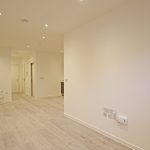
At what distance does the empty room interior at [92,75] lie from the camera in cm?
276

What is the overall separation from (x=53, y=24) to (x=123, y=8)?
195cm

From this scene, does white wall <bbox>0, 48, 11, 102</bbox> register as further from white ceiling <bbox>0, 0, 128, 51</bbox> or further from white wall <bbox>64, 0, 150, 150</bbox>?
white wall <bbox>64, 0, 150, 150</bbox>

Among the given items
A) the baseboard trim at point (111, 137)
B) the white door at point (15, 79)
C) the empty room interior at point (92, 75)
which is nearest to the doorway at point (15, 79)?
the white door at point (15, 79)

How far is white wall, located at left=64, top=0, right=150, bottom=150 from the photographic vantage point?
2676 millimetres

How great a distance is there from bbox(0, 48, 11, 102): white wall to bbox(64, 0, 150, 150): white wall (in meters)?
4.30

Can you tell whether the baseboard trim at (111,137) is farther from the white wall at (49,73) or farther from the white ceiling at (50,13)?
the white wall at (49,73)

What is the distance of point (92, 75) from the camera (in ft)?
12.8

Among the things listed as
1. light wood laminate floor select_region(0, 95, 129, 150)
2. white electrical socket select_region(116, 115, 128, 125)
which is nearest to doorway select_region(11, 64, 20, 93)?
light wood laminate floor select_region(0, 95, 129, 150)

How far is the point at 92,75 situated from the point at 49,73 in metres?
5.40

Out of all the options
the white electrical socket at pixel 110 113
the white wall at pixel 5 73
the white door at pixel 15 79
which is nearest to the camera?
the white electrical socket at pixel 110 113

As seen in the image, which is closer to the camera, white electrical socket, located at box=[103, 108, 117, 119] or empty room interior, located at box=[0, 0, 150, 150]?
empty room interior, located at box=[0, 0, 150, 150]

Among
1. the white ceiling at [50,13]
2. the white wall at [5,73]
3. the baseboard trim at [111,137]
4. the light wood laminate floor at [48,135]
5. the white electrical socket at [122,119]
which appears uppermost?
the white ceiling at [50,13]

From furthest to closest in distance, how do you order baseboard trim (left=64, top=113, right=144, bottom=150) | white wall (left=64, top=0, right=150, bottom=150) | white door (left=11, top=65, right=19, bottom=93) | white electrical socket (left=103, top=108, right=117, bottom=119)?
white door (left=11, top=65, right=19, bottom=93)
white electrical socket (left=103, top=108, right=117, bottom=119)
baseboard trim (left=64, top=113, right=144, bottom=150)
white wall (left=64, top=0, right=150, bottom=150)

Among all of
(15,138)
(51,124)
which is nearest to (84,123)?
(51,124)
